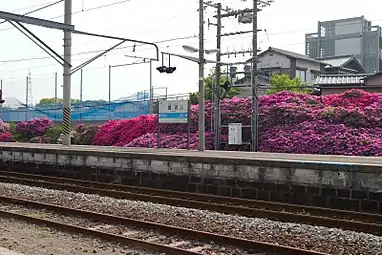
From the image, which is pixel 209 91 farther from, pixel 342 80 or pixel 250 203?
pixel 250 203

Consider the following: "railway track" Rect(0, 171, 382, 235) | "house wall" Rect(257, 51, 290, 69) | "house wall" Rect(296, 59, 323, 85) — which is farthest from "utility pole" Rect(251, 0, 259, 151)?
"house wall" Rect(296, 59, 323, 85)

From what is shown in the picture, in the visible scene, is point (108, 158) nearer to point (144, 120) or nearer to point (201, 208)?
point (201, 208)

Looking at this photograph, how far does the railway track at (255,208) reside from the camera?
10.2 meters

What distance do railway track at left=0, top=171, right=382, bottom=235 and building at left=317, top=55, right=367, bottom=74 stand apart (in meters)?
43.8

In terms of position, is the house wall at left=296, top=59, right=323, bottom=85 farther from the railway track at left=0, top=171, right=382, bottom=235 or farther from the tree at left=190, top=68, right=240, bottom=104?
the railway track at left=0, top=171, right=382, bottom=235

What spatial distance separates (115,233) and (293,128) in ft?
54.6

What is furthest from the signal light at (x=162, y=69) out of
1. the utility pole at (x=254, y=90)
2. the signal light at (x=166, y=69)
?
the utility pole at (x=254, y=90)

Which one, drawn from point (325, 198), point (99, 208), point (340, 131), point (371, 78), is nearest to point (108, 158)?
point (99, 208)

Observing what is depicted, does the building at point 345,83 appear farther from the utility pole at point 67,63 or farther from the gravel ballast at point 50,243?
the gravel ballast at point 50,243

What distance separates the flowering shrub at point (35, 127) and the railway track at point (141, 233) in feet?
92.2

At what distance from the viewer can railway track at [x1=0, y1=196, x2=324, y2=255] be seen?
805 cm

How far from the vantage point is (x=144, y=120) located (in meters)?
31.4

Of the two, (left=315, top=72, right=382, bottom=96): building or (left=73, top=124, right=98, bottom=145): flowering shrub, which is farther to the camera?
(left=73, top=124, right=98, bottom=145): flowering shrub

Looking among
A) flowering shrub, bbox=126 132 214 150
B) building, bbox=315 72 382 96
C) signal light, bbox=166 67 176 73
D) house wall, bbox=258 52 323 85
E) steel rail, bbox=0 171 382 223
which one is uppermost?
house wall, bbox=258 52 323 85
